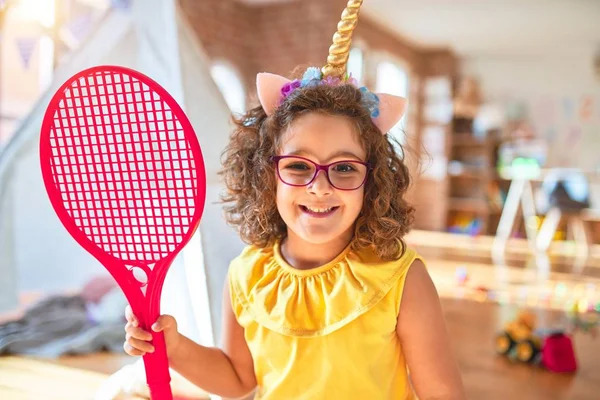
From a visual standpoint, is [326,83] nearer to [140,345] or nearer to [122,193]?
[122,193]

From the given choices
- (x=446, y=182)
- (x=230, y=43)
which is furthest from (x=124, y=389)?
(x=446, y=182)

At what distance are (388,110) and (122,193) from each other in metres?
0.41

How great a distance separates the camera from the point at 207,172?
142 cm

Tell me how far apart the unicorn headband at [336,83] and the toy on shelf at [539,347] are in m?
1.45

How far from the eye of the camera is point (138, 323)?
71cm

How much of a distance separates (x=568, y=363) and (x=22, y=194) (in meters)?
Answer: 2.02

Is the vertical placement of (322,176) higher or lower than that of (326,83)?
lower

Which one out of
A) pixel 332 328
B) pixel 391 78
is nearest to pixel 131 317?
pixel 332 328

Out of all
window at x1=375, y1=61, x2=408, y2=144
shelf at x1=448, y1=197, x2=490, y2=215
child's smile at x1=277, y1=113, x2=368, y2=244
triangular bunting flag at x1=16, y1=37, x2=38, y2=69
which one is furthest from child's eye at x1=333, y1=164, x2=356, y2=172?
shelf at x1=448, y1=197, x2=490, y2=215

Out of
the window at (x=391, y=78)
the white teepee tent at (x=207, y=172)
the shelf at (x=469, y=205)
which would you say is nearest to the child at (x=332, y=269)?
the white teepee tent at (x=207, y=172)

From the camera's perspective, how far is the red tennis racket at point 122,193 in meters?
0.71

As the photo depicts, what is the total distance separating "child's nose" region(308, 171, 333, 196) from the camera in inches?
28.3

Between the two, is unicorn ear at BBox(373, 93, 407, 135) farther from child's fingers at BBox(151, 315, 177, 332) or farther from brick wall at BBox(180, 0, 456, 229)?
brick wall at BBox(180, 0, 456, 229)

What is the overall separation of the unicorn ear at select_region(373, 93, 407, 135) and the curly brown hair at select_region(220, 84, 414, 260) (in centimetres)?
2
